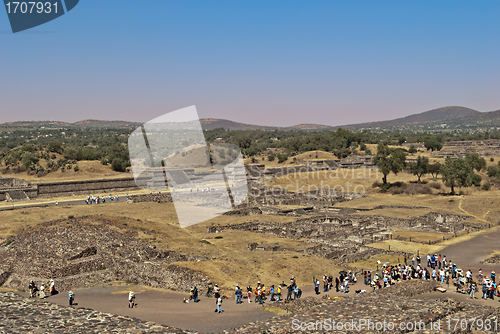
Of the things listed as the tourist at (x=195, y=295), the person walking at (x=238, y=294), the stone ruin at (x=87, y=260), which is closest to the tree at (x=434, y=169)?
the stone ruin at (x=87, y=260)

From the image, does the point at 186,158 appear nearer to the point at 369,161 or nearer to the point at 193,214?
the point at 369,161

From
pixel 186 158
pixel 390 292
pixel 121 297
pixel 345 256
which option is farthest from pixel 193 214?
pixel 186 158

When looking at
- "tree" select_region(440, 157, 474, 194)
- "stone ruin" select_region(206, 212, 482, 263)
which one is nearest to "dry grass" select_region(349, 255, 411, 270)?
"stone ruin" select_region(206, 212, 482, 263)

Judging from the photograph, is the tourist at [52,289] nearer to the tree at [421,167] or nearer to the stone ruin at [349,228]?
the stone ruin at [349,228]

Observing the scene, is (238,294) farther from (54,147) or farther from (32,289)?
(54,147)

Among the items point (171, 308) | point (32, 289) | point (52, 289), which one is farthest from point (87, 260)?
point (171, 308)
